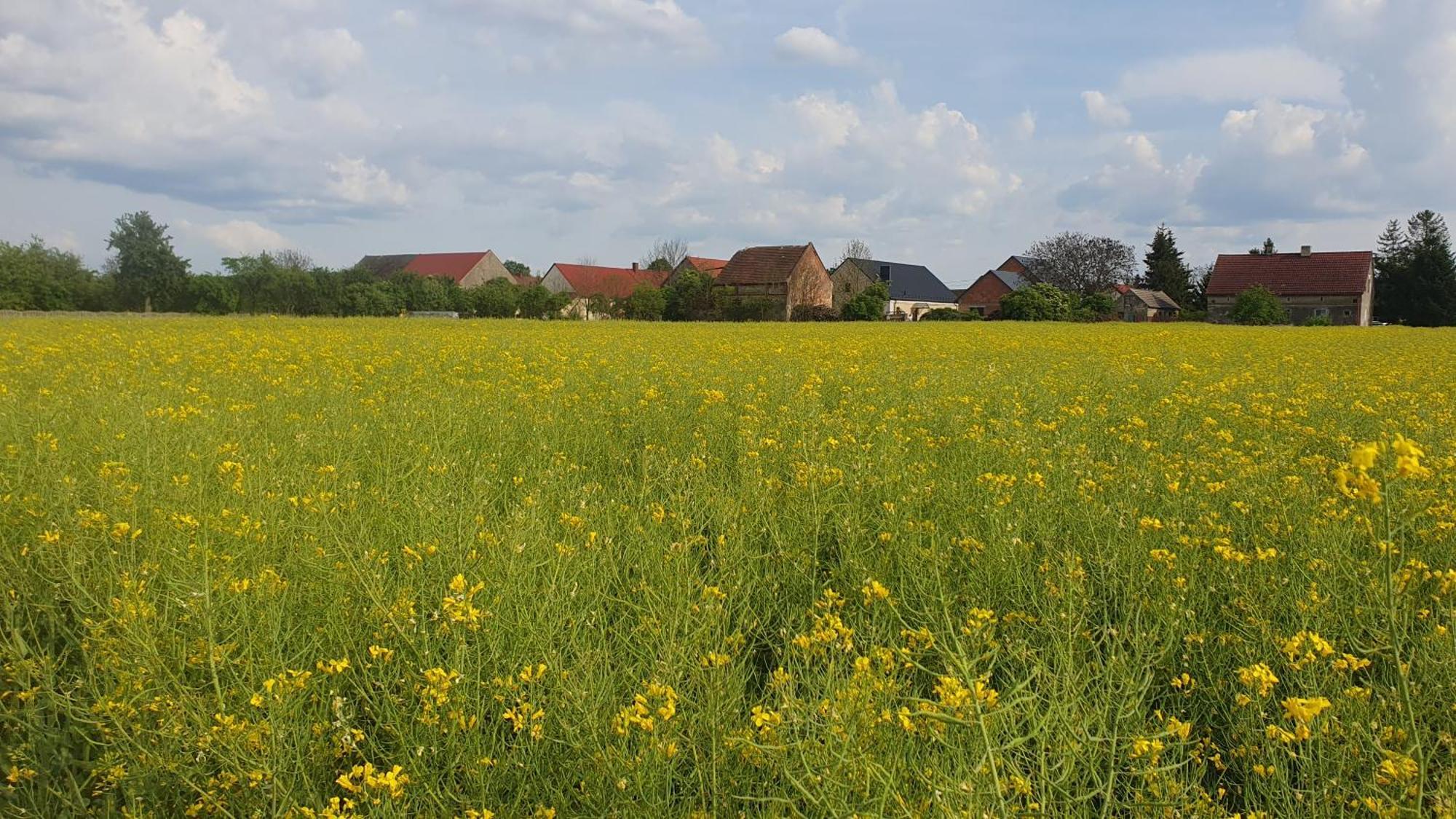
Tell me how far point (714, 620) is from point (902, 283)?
84.6 m

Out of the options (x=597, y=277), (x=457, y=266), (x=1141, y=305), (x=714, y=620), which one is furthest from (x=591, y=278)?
(x=714, y=620)

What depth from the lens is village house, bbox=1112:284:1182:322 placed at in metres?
75.9

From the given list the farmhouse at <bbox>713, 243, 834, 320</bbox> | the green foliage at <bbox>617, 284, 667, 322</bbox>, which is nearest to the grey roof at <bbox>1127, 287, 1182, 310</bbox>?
the farmhouse at <bbox>713, 243, 834, 320</bbox>

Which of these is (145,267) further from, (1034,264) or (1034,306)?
(1034,264)

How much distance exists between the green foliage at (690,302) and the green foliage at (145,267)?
29.4m

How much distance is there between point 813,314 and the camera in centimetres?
5191

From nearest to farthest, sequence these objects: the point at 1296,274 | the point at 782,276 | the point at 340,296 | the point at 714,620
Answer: the point at 714,620 → the point at 340,296 → the point at 782,276 → the point at 1296,274

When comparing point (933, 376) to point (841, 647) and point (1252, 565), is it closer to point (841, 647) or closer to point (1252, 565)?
point (1252, 565)

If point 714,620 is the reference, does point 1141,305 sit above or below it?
above

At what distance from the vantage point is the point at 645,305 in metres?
49.9

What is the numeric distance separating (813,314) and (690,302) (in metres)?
7.98

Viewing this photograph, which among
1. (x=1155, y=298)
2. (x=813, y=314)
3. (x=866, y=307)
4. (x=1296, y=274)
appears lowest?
(x=813, y=314)

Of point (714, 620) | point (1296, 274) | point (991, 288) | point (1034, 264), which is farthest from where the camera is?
point (991, 288)

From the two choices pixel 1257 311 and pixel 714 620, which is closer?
pixel 714 620
